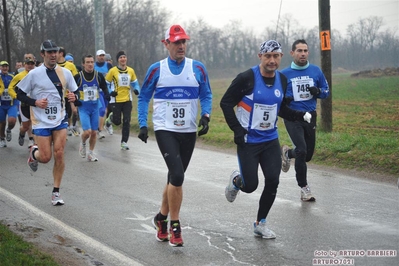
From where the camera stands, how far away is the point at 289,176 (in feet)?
35.9

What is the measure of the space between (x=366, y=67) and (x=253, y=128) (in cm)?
6622

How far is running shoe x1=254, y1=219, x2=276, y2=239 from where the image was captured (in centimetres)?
688

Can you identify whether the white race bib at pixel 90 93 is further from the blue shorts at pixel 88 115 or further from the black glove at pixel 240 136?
the black glove at pixel 240 136

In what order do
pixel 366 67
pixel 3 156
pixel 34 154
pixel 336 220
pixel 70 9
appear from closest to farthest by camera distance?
pixel 336 220, pixel 34 154, pixel 3 156, pixel 70 9, pixel 366 67

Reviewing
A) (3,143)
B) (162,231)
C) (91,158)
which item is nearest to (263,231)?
(162,231)

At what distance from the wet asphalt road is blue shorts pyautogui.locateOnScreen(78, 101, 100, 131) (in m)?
1.05

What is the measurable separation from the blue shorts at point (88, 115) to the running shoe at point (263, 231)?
23.0 ft

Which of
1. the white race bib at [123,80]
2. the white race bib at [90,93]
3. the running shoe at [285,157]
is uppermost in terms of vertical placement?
the white race bib at [123,80]

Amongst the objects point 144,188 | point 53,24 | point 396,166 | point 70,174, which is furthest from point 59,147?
→ point 53,24

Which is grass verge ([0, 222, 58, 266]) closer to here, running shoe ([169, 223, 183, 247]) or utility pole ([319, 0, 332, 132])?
running shoe ([169, 223, 183, 247])

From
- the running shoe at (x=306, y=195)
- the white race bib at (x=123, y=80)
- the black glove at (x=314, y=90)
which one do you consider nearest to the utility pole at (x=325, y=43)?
the white race bib at (x=123, y=80)

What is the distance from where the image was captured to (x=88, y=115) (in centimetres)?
1344

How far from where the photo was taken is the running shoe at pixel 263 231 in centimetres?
688

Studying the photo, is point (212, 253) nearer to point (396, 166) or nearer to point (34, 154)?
point (34, 154)
